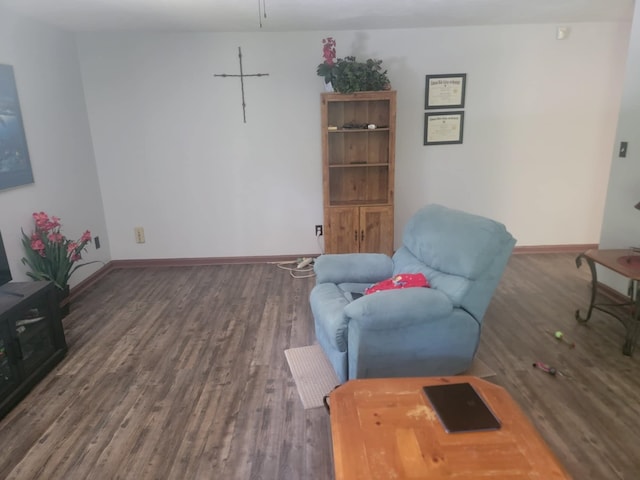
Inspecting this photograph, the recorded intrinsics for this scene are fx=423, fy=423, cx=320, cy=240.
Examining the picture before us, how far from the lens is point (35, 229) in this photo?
3221 millimetres

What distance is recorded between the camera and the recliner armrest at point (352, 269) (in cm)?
269

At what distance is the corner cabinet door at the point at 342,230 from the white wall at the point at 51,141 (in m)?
2.27

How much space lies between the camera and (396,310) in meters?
2.02

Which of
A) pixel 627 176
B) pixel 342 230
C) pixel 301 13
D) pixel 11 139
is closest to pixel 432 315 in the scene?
pixel 342 230

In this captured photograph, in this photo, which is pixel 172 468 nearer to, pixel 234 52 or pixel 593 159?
pixel 234 52

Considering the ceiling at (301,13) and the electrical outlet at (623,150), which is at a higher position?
the ceiling at (301,13)

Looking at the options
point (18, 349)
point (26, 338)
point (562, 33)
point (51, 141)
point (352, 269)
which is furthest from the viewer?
point (562, 33)

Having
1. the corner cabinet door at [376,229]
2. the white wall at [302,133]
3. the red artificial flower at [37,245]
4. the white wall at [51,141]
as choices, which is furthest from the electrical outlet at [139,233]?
the corner cabinet door at [376,229]

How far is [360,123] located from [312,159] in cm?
59

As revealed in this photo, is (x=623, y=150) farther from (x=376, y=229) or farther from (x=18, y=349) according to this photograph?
(x=18, y=349)

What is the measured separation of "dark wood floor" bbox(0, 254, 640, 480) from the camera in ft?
6.01

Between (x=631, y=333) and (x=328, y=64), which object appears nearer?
(x=631, y=333)

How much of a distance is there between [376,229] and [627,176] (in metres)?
2.00

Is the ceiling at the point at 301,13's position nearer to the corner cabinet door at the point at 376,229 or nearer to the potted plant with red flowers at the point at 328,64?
the potted plant with red flowers at the point at 328,64
